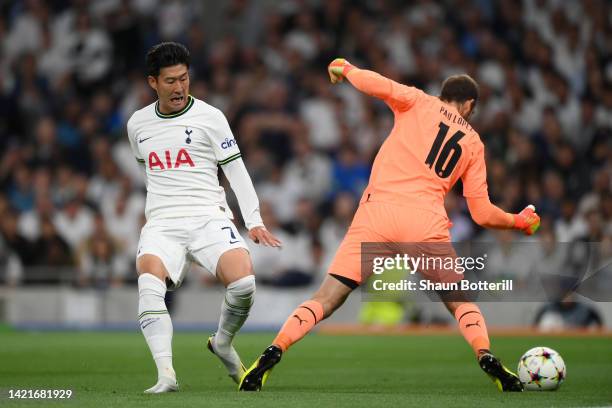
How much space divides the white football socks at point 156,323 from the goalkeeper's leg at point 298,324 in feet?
1.61

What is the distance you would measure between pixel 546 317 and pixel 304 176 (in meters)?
4.22

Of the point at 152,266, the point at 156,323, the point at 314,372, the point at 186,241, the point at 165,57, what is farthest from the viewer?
the point at 314,372

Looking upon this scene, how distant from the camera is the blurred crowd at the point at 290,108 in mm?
17438

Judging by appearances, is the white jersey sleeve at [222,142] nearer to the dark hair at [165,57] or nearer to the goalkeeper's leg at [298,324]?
the dark hair at [165,57]

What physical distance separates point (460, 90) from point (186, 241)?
2077 millimetres

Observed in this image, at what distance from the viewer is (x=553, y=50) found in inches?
748

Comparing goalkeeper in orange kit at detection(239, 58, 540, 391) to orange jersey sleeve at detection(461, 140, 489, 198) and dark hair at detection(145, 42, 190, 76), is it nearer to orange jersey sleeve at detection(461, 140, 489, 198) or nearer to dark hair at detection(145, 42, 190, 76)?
orange jersey sleeve at detection(461, 140, 489, 198)

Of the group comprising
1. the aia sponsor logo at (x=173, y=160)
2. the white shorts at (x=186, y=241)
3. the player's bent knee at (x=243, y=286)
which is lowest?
the player's bent knee at (x=243, y=286)

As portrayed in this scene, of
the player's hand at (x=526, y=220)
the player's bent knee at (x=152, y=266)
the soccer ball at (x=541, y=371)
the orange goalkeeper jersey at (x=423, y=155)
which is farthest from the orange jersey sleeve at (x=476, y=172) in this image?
the player's bent knee at (x=152, y=266)

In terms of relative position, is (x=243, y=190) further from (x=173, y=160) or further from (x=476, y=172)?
(x=476, y=172)

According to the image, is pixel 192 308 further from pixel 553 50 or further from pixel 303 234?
pixel 553 50

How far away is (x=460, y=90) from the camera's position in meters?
8.27

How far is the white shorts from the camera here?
26.1ft

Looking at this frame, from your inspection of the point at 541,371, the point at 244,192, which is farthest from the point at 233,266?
the point at 541,371
